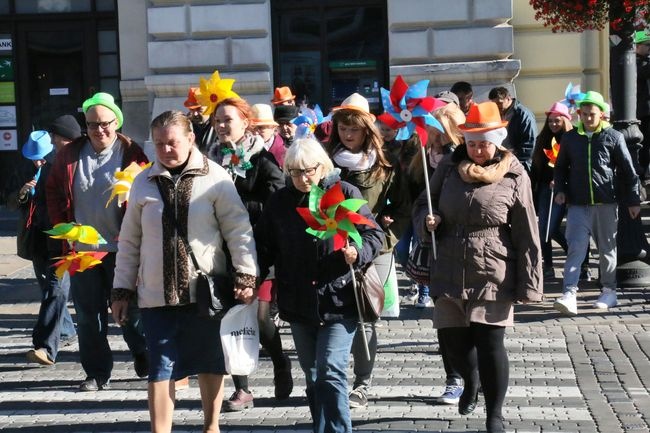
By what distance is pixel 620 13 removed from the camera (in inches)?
468

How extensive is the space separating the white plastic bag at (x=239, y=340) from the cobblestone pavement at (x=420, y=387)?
88 centimetres

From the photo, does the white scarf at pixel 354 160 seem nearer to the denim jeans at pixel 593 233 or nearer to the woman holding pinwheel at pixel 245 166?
the woman holding pinwheel at pixel 245 166

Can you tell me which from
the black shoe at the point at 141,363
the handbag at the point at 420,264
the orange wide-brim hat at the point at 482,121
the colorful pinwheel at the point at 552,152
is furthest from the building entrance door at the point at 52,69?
the orange wide-brim hat at the point at 482,121

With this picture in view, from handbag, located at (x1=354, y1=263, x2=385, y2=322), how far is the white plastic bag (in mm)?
517

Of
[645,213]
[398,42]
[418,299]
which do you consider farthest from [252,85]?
[418,299]

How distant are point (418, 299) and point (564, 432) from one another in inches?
179

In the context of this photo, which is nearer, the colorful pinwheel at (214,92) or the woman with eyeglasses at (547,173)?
the colorful pinwheel at (214,92)

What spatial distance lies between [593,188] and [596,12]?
2481mm

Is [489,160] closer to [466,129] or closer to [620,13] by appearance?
[466,129]

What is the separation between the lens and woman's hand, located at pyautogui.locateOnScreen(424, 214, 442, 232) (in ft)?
21.6

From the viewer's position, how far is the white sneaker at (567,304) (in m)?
10.3

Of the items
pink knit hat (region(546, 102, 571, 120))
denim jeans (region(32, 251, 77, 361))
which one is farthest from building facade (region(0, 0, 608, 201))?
denim jeans (region(32, 251, 77, 361))

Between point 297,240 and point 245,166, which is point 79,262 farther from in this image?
point 297,240

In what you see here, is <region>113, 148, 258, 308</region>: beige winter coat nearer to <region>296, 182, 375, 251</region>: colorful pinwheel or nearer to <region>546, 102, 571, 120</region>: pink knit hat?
<region>296, 182, 375, 251</region>: colorful pinwheel
